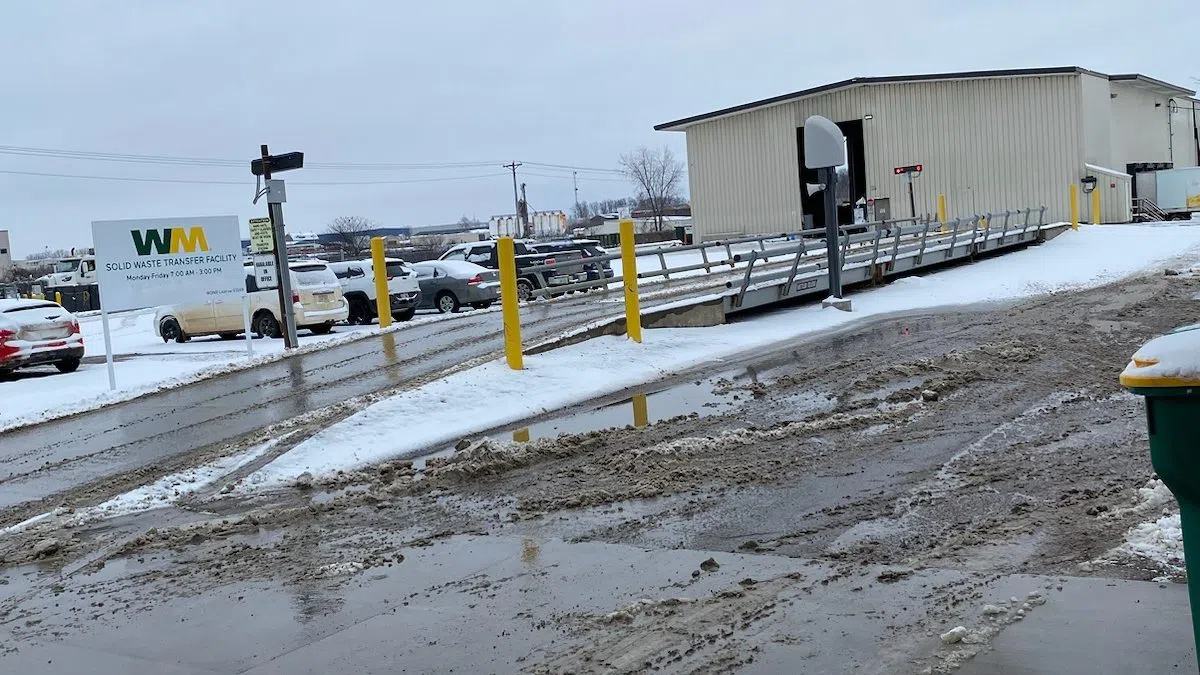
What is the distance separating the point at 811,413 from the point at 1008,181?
124 ft

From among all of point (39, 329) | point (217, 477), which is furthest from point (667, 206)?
point (217, 477)

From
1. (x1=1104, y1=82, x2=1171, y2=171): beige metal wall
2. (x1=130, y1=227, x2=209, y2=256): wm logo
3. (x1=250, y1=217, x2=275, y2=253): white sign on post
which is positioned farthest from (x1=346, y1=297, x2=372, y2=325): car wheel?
(x1=1104, y1=82, x2=1171, y2=171): beige metal wall

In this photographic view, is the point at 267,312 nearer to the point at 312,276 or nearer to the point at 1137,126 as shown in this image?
the point at 312,276

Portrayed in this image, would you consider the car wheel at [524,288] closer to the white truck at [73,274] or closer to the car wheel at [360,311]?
the car wheel at [360,311]

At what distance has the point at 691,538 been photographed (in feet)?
22.4

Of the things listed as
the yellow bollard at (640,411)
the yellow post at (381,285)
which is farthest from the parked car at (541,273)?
the yellow bollard at (640,411)

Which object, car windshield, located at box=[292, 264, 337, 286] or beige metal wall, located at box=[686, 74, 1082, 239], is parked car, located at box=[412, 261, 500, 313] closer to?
car windshield, located at box=[292, 264, 337, 286]

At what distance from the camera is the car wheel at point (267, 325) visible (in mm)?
23297

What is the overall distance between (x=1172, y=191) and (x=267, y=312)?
38178 mm

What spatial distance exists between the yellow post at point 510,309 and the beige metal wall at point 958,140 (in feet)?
117

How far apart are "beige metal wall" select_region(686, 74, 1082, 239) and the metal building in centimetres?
4

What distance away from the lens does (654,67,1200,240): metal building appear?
43.8m

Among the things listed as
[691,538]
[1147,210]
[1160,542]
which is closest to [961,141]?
[1147,210]

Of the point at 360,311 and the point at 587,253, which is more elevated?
the point at 587,253
